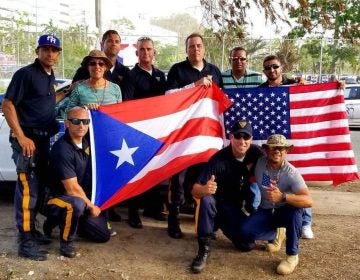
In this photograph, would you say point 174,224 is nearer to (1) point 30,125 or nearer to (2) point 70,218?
(2) point 70,218

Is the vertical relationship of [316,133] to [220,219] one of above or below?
above

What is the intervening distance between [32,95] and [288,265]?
2758 mm

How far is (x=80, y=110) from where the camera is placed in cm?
446

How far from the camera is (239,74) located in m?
5.74

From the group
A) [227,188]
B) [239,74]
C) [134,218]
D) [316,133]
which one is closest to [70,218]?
[134,218]

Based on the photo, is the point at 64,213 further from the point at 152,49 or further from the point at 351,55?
the point at 351,55

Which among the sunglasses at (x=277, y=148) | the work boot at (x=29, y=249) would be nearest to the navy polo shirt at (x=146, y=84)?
the sunglasses at (x=277, y=148)

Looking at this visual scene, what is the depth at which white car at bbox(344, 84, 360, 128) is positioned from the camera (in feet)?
48.6

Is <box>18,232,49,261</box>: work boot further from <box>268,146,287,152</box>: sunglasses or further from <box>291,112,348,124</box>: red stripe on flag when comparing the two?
<box>291,112,348,124</box>: red stripe on flag

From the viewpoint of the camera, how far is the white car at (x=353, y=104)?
1480 centimetres

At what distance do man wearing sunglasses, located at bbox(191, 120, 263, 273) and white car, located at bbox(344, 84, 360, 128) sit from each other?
11172mm

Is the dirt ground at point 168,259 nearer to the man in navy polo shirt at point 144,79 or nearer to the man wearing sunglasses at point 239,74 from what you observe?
the man in navy polo shirt at point 144,79

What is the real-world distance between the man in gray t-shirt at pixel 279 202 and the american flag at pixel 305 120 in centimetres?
89

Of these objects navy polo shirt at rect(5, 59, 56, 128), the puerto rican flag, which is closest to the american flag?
the puerto rican flag
